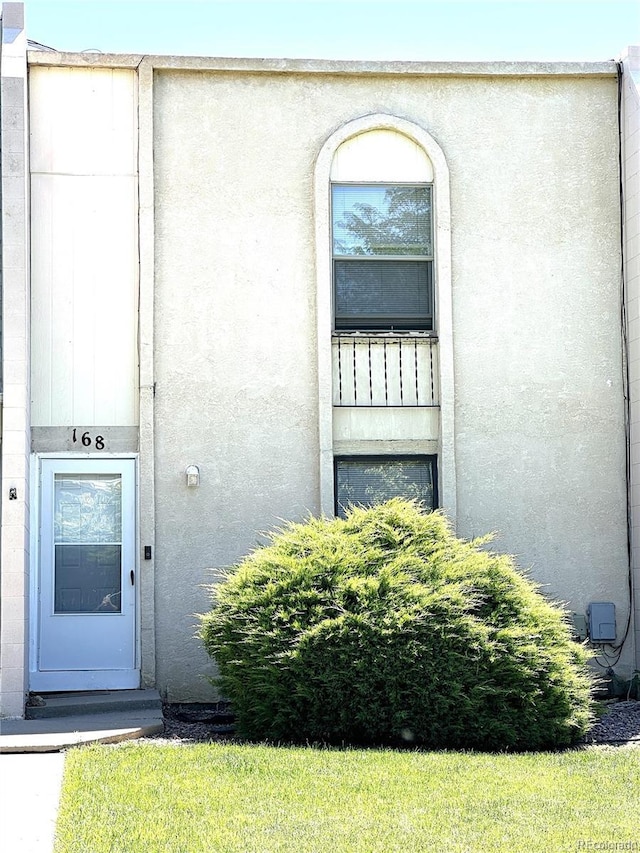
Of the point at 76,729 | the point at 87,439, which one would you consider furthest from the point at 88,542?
the point at 76,729

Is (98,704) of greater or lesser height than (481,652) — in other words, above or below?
below

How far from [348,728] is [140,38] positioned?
769 cm

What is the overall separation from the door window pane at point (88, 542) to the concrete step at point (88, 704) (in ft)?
3.01

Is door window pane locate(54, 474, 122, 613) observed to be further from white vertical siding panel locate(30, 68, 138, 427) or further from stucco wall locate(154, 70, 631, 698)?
white vertical siding panel locate(30, 68, 138, 427)

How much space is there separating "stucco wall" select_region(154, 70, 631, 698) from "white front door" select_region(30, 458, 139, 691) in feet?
1.36

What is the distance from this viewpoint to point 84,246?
38.8ft

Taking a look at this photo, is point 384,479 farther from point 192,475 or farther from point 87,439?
point 87,439

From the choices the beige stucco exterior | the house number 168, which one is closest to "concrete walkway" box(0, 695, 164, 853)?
the beige stucco exterior

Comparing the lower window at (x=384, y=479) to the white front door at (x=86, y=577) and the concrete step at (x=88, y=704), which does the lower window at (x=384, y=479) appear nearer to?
the white front door at (x=86, y=577)

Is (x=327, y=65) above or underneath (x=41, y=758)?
above

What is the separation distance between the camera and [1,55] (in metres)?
11.3

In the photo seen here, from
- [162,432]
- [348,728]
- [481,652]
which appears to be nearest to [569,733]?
[481,652]

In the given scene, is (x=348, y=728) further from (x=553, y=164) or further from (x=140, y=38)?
(x=140, y=38)

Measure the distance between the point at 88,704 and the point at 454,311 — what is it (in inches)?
214
